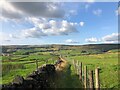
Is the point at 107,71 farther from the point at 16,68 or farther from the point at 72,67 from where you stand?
the point at 16,68

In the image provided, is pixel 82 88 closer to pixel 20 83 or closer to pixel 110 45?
pixel 20 83

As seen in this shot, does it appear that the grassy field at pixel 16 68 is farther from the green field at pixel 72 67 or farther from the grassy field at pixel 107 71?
the grassy field at pixel 107 71

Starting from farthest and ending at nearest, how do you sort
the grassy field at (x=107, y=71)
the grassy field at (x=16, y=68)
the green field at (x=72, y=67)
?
the grassy field at (x=16, y=68)
the green field at (x=72, y=67)
the grassy field at (x=107, y=71)

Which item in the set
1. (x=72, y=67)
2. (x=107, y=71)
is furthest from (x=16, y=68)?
(x=107, y=71)

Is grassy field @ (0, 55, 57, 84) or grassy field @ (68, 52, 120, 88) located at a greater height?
grassy field @ (68, 52, 120, 88)

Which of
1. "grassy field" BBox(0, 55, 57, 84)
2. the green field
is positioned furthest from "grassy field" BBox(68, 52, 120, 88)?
"grassy field" BBox(0, 55, 57, 84)

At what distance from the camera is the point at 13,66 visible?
58938 millimetres

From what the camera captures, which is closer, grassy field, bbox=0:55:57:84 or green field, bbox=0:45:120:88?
green field, bbox=0:45:120:88

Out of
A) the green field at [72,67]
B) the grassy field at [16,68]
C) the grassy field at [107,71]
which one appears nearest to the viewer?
the grassy field at [107,71]

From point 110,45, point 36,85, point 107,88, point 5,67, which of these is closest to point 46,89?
point 36,85

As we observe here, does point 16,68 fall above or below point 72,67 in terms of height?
below

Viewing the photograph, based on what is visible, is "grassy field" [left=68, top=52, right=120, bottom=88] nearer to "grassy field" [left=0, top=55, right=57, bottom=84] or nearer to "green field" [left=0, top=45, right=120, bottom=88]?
"green field" [left=0, top=45, right=120, bottom=88]

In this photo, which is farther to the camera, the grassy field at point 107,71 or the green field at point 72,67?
the green field at point 72,67

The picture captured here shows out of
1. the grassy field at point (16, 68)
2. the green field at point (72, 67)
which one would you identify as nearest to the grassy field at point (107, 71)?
the green field at point (72, 67)
